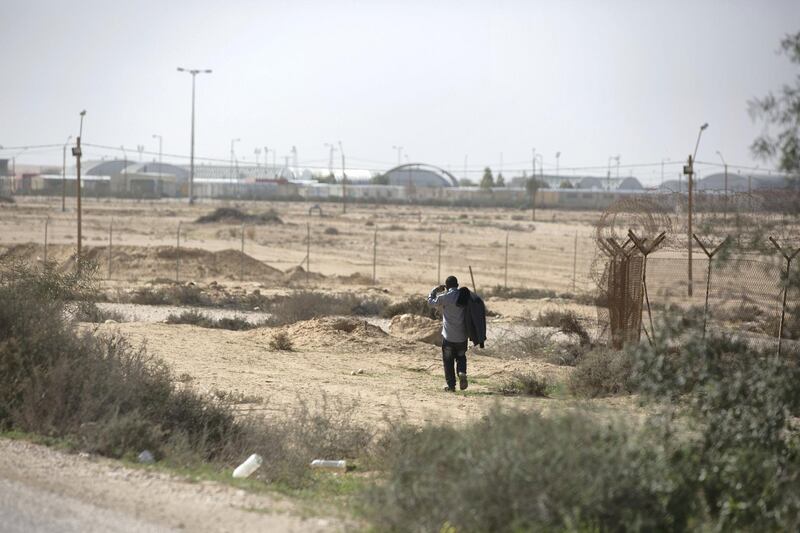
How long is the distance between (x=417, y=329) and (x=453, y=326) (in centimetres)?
740

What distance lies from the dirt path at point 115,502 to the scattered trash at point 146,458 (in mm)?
313

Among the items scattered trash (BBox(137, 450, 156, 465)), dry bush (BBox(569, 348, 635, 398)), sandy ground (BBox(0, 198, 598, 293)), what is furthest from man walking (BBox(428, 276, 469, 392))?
sandy ground (BBox(0, 198, 598, 293))

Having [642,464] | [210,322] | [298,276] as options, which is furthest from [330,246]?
[642,464]

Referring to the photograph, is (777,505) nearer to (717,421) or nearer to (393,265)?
(717,421)

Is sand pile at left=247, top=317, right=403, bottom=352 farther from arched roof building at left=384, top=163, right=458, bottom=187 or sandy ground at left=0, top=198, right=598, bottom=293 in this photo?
arched roof building at left=384, top=163, right=458, bottom=187

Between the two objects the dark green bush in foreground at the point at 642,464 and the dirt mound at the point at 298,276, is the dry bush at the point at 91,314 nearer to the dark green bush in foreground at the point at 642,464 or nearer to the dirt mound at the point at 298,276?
the dark green bush in foreground at the point at 642,464

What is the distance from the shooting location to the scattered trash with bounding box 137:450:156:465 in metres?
10.4

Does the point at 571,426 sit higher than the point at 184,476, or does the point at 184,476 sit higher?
the point at 571,426

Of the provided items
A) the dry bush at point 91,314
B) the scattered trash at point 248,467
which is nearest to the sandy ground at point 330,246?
the dry bush at point 91,314

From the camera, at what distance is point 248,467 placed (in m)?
10.4

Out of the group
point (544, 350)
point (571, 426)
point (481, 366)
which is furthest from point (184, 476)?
point (544, 350)

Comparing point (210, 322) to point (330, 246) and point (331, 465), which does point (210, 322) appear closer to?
point (331, 465)

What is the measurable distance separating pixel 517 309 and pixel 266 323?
9.45 meters

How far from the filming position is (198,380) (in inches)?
664
